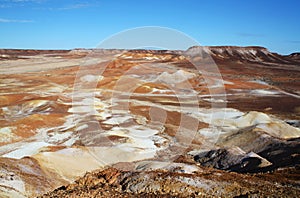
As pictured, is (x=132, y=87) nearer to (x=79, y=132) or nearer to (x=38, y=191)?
(x=79, y=132)

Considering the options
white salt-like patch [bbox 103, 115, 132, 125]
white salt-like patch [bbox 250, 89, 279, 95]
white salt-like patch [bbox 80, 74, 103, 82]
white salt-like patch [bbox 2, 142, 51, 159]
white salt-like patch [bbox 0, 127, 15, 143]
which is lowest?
white salt-like patch [bbox 2, 142, 51, 159]

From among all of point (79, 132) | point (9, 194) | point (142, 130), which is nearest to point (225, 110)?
point (142, 130)

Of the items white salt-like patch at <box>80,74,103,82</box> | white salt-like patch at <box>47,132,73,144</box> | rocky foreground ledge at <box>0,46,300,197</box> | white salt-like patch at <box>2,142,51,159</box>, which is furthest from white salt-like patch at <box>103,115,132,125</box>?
white salt-like patch at <box>80,74,103,82</box>

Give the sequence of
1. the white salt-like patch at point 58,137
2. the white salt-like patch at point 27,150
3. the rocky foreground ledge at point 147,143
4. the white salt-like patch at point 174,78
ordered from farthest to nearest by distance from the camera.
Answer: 1. the white salt-like patch at point 174,78
2. the white salt-like patch at point 58,137
3. the white salt-like patch at point 27,150
4. the rocky foreground ledge at point 147,143

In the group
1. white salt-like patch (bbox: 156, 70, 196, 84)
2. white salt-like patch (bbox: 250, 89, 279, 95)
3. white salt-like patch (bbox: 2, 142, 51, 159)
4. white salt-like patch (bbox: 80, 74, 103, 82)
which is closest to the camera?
white salt-like patch (bbox: 2, 142, 51, 159)

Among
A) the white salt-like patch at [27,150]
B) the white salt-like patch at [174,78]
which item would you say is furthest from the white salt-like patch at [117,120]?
the white salt-like patch at [174,78]

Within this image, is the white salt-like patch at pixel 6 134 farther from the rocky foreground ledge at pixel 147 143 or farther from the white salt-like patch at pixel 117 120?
the white salt-like patch at pixel 117 120

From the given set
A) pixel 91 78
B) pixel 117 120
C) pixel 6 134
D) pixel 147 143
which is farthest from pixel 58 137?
pixel 91 78

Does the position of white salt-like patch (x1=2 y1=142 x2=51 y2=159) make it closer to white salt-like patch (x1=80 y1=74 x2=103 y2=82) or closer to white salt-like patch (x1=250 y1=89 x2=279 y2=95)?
white salt-like patch (x1=80 y1=74 x2=103 y2=82)
